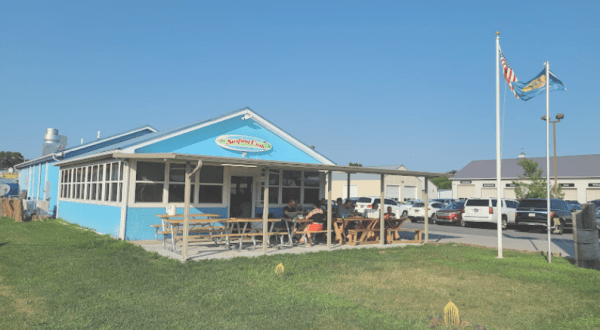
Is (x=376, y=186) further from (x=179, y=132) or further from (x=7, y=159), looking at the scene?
(x=7, y=159)

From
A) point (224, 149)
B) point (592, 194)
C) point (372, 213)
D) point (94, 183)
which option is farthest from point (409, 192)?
point (94, 183)

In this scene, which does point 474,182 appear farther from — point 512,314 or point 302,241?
point 512,314

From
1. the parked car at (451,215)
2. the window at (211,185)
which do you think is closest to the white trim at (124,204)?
the window at (211,185)

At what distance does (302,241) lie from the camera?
43.6ft

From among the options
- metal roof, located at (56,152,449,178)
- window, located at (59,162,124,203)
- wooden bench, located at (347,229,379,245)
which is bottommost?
wooden bench, located at (347,229,379,245)

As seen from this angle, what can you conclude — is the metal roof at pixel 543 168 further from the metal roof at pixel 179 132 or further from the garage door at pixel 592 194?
the metal roof at pixel 179 132

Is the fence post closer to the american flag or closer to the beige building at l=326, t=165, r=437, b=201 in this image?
the american flag

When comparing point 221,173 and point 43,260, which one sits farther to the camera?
Answer: point 221,173

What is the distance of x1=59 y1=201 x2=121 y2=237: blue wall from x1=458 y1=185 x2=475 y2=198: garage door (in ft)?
129

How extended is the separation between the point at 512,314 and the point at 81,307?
606 centimetres

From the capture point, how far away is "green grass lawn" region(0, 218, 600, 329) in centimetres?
581

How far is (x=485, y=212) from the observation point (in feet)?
74.3

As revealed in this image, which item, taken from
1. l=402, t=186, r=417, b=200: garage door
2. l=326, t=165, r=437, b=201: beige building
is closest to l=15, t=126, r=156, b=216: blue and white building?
l=326, t=165, r=437, b=201: beige building

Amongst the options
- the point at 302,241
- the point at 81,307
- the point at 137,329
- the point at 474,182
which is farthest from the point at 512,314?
the point at 474,182
